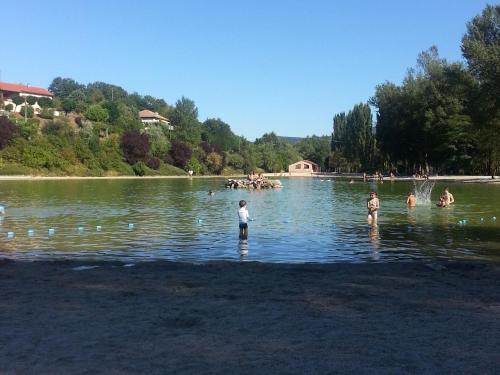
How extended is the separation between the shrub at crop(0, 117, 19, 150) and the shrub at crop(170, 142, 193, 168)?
44097mm

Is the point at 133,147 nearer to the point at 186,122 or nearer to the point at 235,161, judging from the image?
the point at 186,122

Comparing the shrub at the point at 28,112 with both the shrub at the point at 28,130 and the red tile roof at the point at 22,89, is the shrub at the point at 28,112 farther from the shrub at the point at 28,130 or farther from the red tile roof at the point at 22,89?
the red tile roof at the point at 22,89

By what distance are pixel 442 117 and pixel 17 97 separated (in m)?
110

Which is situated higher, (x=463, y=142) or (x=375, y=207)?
(x=463, y=142)

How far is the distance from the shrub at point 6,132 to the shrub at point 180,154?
4410 cm

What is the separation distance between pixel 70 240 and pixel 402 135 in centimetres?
9447

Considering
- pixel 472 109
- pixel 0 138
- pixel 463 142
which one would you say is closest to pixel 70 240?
pixel 472 109

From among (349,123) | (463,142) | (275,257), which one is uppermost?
(349,123)

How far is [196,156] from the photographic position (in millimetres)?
146625

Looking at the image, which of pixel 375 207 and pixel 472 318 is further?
pixel 375 207

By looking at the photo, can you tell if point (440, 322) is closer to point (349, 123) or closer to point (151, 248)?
point (151, 248)

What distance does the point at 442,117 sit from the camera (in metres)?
89.4

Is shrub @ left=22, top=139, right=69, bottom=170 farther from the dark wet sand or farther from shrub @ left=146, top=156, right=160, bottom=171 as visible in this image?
the dark wet sand

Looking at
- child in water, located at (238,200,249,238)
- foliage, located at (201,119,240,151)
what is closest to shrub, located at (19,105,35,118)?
foliage, located at (201,119,240,151)
